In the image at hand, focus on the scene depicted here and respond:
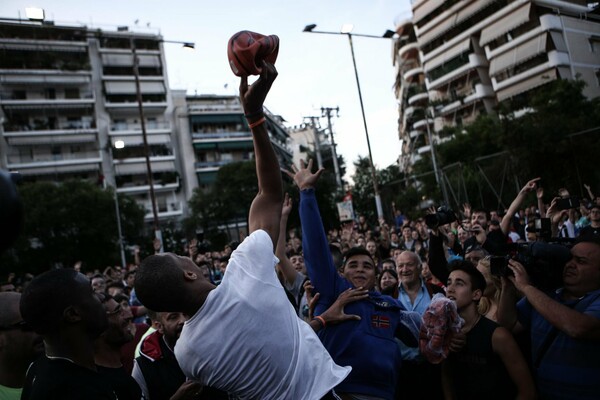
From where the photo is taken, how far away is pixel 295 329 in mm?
1979

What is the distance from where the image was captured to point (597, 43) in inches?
1591

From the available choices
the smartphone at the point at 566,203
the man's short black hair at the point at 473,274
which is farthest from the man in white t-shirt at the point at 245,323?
the smartphone at the point at 566,203

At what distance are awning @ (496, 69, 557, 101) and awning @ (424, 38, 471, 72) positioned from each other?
5254 millimetres

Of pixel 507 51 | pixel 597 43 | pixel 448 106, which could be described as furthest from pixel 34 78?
pixel 597 43

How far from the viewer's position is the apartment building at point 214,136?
51.1 m

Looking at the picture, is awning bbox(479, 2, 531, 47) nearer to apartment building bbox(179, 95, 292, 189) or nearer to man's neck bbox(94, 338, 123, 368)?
apartment building bbox(179, 95, 292, 189)

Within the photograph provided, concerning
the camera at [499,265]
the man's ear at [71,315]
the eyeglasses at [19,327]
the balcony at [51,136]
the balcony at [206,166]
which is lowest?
the camera at [499,265]

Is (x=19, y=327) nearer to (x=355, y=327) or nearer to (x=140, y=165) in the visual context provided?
(x=355, y=327)

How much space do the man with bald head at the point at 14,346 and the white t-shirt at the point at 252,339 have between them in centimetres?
116

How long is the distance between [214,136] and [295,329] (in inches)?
2024

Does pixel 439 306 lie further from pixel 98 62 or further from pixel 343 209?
pixel 98 62

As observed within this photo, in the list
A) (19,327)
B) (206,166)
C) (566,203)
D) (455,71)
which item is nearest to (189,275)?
(19,327)

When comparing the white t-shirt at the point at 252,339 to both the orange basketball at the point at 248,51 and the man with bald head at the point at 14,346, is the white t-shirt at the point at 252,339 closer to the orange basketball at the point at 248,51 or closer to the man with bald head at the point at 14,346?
the orange basketball at the point at 248,51

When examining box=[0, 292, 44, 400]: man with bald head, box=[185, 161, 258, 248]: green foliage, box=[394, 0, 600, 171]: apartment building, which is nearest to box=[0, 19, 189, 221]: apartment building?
box=[185, 161, 258, 248]: green foliage
